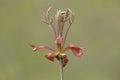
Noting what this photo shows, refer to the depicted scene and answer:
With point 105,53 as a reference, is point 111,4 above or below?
above

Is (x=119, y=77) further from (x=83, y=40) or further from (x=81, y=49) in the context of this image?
(x=81, y=49)

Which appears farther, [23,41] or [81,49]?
[23,41]

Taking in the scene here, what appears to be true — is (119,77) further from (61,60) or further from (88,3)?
(61,60)

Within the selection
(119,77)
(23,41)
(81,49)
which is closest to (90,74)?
(119,77)

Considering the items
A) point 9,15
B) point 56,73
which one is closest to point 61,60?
point 56,73

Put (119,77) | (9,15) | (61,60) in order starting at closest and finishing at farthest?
(61,60)
(119,77)
(9,15)

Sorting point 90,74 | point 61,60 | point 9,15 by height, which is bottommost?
point 90,74

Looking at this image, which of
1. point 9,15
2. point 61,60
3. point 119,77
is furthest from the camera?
point 9,15
